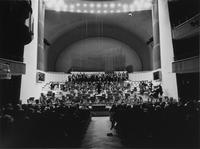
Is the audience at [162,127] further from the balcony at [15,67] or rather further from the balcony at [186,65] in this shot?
the balcony at [15,67]

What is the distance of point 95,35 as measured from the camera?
2375 centimetres

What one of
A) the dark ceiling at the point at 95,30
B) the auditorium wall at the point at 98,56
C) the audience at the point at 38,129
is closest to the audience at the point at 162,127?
the audience at the point at 38,129

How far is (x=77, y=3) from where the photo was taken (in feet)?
65.1

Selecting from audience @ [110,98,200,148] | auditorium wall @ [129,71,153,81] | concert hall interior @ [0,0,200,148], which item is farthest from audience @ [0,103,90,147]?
auditorium wall @ [129,71,153,81]

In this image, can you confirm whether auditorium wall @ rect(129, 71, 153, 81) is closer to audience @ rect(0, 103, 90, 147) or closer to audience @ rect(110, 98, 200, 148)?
audience @ rect(110, 98, 200, 148)

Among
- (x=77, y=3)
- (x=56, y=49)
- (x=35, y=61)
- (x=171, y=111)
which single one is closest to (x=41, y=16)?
(x=35, y=61)

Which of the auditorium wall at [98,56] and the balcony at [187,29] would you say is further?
the auditorium wall at [98,56]

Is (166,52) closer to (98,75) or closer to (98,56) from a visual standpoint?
(98,75)

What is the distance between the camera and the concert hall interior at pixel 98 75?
18.5 feet

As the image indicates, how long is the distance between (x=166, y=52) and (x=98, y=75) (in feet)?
23.1

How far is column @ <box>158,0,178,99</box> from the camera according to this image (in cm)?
1330

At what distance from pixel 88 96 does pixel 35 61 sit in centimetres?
478

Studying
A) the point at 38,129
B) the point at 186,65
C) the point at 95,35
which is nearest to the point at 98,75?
the point at 95,35

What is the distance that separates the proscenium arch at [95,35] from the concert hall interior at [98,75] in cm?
11
